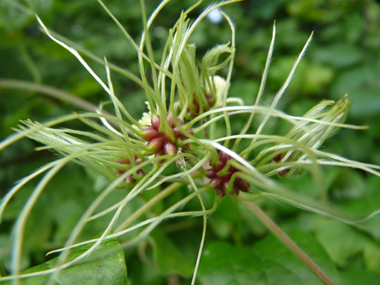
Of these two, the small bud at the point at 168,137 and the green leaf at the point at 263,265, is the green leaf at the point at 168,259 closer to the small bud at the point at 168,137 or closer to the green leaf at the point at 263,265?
the green leaf at the point at 263,265

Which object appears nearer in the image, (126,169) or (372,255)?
(126,169)

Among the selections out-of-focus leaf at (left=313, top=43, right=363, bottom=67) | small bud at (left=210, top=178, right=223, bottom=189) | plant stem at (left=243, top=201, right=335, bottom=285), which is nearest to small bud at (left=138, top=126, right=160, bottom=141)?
small bud at (left=210, top=178, right=223, bottom=189)

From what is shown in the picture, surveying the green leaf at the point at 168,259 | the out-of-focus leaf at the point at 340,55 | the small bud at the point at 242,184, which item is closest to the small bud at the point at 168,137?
the small bud at the point at 242,184

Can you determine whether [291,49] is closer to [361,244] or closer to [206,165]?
[361,244]

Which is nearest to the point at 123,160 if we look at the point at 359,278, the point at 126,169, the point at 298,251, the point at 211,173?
the point at 126,169

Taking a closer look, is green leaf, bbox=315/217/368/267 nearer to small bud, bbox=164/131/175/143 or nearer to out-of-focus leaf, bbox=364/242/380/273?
out-of-focus leaf, bbox=364/242/380/273

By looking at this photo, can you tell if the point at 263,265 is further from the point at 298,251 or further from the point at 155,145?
the point at 155,145

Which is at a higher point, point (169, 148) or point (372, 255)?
point (169, 148)

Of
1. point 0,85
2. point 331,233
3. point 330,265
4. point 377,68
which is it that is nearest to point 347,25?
point 377,68
